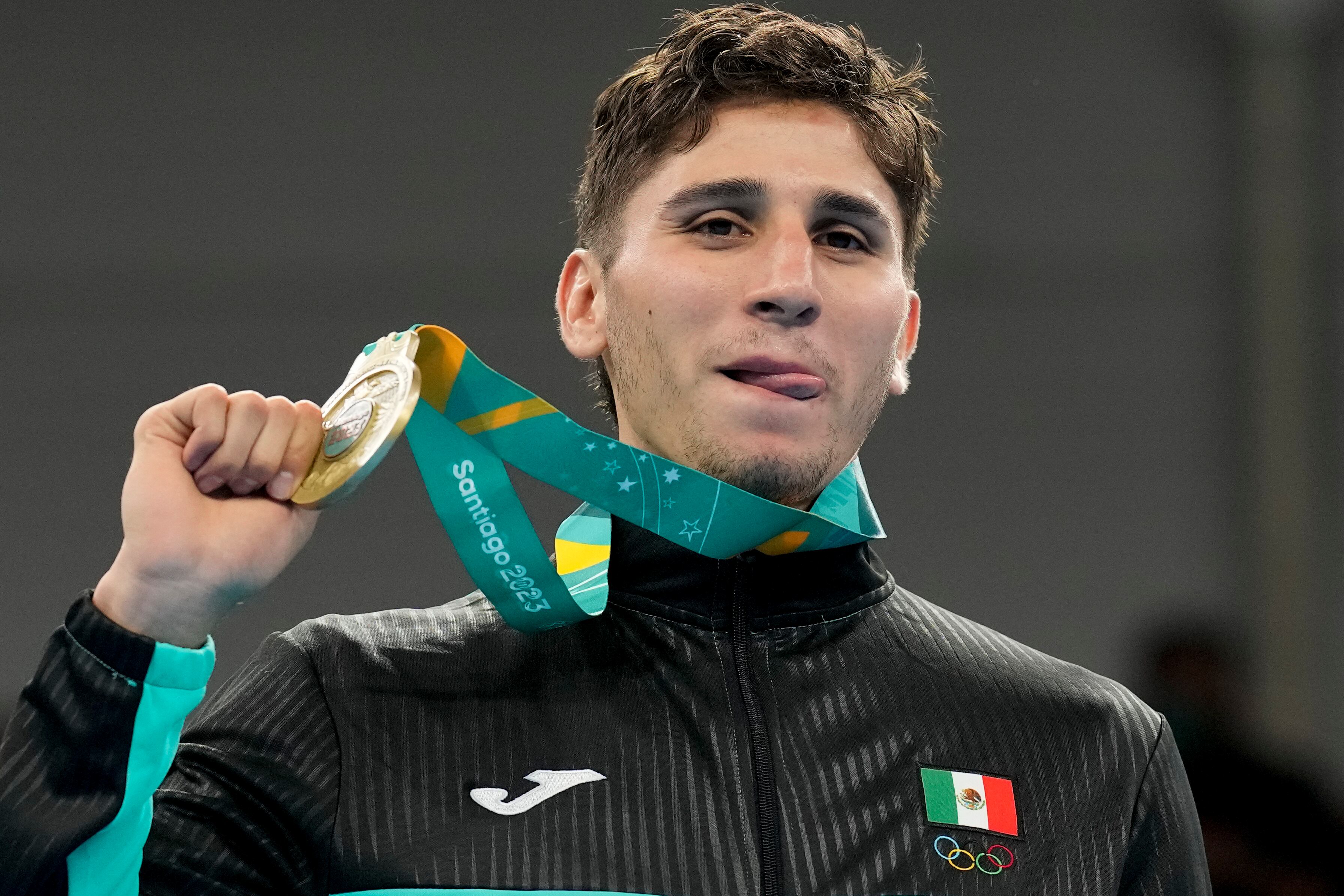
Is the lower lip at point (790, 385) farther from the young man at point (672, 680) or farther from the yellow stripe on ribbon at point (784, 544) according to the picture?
the yellow stripe on ribbon at point (784, 544)

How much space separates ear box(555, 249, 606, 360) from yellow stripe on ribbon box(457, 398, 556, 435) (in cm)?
28

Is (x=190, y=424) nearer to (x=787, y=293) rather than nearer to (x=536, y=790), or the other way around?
(x=536, y=790)

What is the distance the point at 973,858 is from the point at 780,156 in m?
0.92

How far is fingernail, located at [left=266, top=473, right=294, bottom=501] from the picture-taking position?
1.60 metres

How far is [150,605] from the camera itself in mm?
1506

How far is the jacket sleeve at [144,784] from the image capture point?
1.44 metres

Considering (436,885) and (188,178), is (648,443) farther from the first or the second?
(188,178)

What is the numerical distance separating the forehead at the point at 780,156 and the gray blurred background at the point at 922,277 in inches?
108

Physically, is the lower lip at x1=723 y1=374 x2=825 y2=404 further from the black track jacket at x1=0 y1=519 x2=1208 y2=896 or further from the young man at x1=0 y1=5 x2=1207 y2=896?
the black track jacket at x1=0 y1=519 x2=1208 y2=896

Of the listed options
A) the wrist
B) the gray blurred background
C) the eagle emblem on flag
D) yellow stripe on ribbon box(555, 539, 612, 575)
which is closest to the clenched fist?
the wrist

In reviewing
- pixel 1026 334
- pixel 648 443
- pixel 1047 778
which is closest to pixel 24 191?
pixel 1026 334

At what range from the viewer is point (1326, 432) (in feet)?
16.5

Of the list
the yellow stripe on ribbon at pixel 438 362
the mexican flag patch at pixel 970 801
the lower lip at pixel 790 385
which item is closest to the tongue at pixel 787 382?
the lower lip at pixel 790 385

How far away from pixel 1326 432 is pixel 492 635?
3.95 metres
